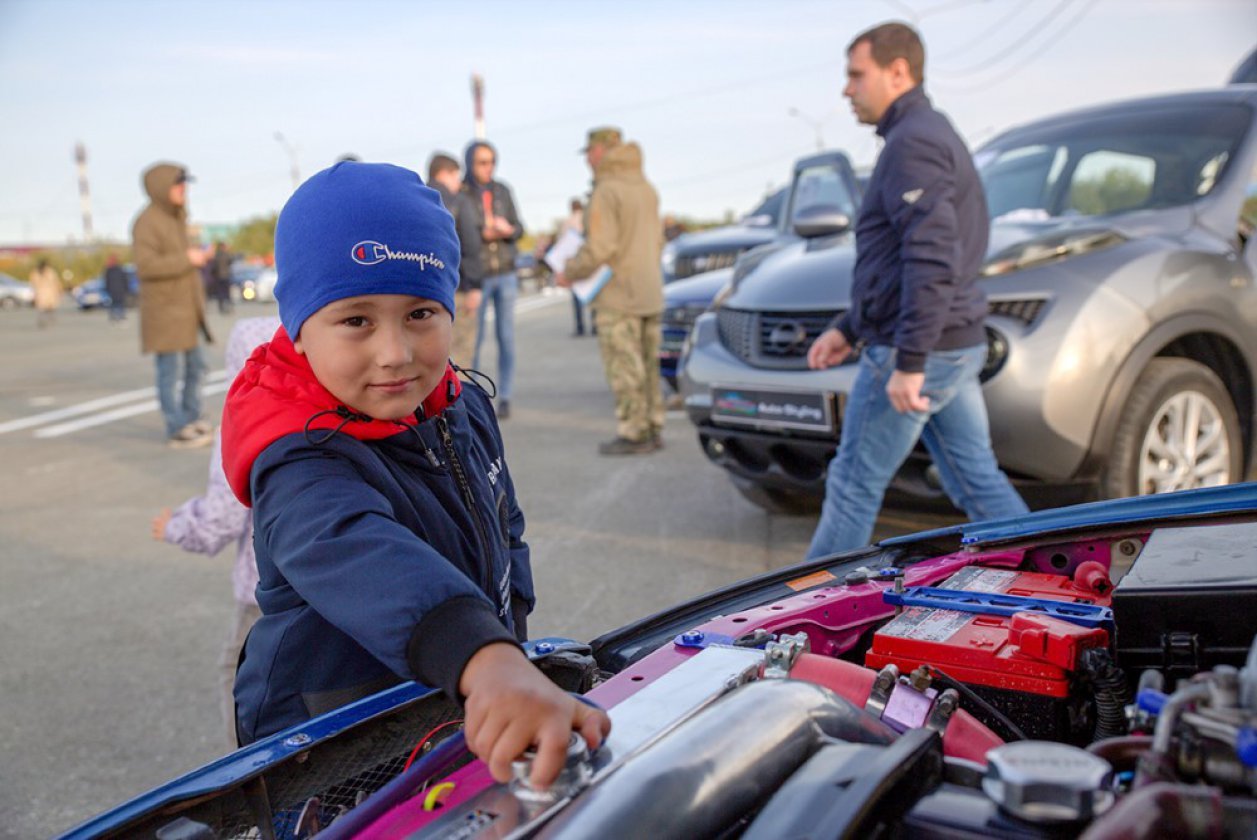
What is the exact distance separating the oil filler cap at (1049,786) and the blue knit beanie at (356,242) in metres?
1.06

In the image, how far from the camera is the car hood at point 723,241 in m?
11.7

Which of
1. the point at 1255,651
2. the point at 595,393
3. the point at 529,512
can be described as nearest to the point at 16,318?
the point at 595,393

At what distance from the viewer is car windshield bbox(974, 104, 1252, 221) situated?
510cm

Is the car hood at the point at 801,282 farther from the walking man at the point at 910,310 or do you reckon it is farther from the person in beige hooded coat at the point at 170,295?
the person in beige hooded coat at the point at 170,295

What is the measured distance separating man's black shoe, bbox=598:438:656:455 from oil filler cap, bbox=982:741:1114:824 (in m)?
6.45

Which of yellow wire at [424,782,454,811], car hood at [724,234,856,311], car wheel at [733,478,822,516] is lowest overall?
car wheel at [733,478,822,516]

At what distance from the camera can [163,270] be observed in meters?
8.45

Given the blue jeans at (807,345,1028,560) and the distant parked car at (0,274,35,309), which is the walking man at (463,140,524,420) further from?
the distant parked car at (0,274,35,309)

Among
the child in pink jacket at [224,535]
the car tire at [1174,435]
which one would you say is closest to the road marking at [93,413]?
the child in pink jacket at [224,535]

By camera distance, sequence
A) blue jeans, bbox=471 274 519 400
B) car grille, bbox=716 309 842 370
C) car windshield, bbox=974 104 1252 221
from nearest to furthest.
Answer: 1. car grille, bbox=716 309 842 370
2. car windshield, bbox=974 104 1252 221
3. blue jeans, bbox=471 274 519 400

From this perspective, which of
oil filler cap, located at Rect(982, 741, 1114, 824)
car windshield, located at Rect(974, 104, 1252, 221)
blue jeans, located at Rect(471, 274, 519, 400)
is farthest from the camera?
blue jeans, located at Rect(471, 274, 519, 400)

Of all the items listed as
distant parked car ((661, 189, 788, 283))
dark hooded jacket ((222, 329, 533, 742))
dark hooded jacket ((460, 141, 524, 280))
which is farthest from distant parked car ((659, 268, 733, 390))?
dark hooded jacket ((222, 329, 533, 742))

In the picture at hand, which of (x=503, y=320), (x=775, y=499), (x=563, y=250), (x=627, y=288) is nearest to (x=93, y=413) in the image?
(x=503, y=320)

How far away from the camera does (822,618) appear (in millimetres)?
2059
